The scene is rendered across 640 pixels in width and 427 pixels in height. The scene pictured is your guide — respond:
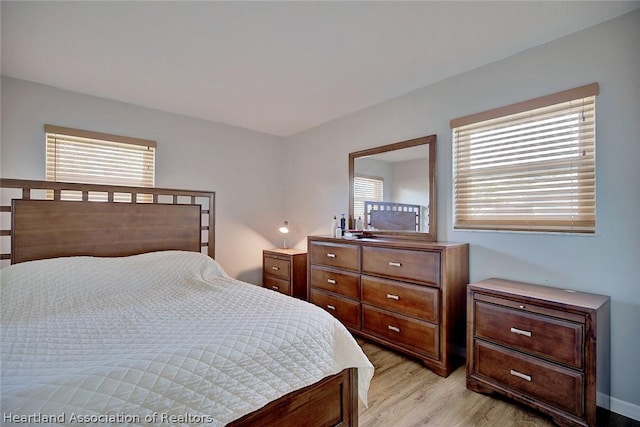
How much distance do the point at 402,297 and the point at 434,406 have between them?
0.78 meters

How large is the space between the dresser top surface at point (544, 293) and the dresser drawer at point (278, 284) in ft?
7.12

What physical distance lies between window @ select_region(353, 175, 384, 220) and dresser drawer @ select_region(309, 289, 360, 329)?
0.94 m

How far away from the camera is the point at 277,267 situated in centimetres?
382

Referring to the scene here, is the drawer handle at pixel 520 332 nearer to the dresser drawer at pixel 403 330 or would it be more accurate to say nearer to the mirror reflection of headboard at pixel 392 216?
the dresser drawer at pixel 403 330

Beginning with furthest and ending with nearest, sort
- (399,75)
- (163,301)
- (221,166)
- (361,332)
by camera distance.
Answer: (221,166) < (361,332) < (399,75) < (163,301)

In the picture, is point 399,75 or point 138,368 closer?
point 138,368

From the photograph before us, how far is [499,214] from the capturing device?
2338 mm

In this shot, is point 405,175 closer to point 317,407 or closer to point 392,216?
point 392,216

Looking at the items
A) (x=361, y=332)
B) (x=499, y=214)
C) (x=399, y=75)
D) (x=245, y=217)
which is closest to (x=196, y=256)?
(x=245, y=217)

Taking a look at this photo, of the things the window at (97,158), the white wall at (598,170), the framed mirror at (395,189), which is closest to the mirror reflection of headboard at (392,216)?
the framed mirror at (395,189)

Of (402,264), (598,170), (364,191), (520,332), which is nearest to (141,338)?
(402,264)

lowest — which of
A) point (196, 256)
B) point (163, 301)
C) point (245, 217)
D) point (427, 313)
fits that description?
point (427, 313)

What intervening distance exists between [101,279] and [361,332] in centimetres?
215

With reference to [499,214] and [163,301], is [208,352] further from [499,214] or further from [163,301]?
[499,214]
